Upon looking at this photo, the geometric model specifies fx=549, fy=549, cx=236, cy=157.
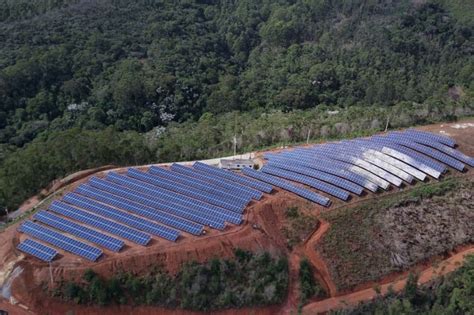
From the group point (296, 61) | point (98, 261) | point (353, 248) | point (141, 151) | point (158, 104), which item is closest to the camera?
point (98, 261)

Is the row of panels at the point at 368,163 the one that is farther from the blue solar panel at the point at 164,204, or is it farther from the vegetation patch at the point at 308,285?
the blue solar panel at the point at 164,204

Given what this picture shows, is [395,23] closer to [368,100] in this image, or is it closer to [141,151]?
[368,100]

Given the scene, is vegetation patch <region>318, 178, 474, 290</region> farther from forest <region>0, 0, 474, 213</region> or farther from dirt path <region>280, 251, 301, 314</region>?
forest <region>0, 0, 474, 213</region>

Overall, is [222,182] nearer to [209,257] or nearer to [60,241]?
[209,257]

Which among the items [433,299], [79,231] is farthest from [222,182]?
[433,299]

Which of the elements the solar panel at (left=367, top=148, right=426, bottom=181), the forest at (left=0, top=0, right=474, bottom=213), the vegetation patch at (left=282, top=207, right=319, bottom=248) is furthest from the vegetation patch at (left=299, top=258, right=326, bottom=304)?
the forest at (left=0, top=0, right=474, bottom=213)

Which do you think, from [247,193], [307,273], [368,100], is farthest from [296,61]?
[307,273]

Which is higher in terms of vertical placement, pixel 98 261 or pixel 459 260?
pixel 98 261
